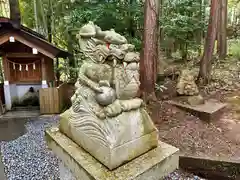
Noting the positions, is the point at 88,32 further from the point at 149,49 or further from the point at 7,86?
the point at 7,86

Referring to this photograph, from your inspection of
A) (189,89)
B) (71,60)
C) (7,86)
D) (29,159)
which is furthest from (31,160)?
(71,60)

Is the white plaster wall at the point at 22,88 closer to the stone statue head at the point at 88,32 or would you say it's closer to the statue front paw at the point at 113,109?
the stone statue head at the point at 88,32

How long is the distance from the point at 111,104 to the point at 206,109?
4717 mm

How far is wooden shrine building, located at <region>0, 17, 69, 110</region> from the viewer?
652 cm

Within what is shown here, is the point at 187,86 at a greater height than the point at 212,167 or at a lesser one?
greater

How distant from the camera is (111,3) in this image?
6.83 m

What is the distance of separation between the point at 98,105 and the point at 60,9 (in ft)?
26.7

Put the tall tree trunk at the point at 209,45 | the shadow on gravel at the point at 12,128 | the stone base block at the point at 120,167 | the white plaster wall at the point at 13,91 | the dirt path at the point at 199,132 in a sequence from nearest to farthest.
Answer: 1. the stone base block at the point at 120,167
2. the dirt path at the point at 199,132
3. the shadow on gravel at the point at 12,128
4. the white plaster wall at the point at 13,91
5. the tall tree trunk at the point at 209,45

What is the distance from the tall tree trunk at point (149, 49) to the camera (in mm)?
5625

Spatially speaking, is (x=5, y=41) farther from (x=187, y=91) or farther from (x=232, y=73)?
(x=232, y=73)

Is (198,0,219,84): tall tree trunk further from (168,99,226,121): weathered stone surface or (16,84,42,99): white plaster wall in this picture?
(16,84,42,99): white plaster wall

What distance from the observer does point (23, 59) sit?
7625mm

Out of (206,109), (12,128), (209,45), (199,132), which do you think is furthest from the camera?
(209,45)

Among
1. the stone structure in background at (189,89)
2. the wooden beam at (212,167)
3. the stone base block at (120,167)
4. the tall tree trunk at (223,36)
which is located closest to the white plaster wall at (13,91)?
the stone structure in background at (189,89)
